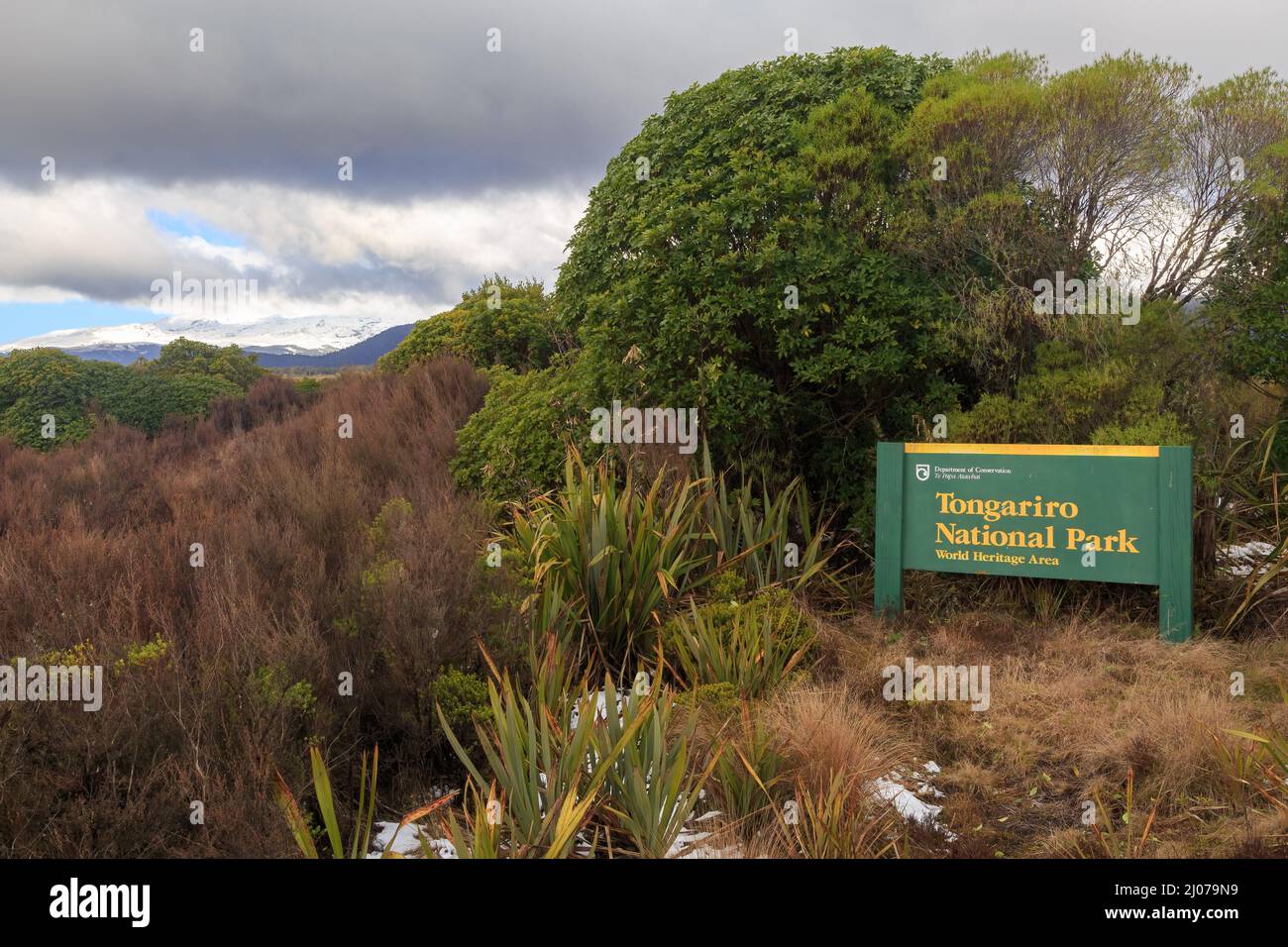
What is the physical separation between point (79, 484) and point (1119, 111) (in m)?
10.5

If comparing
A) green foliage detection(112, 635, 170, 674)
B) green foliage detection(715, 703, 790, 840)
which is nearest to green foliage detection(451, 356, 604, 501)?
green foliage detection(715, 703, 790, 840)

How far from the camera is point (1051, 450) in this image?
21.9ft

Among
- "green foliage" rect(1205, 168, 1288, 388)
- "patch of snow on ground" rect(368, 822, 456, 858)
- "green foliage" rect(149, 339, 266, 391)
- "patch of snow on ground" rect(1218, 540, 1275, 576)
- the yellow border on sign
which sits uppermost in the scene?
"green foliage" rect(149, 339, 266, 391)

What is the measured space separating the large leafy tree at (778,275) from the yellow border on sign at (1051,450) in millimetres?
920

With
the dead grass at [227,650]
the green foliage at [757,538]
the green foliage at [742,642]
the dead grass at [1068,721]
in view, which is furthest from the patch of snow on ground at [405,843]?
the green foliage at [757,538]

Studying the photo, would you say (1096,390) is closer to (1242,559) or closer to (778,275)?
(1242,559)

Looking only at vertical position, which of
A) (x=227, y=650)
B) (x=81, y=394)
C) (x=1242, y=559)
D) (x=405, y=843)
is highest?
(x=81, y=394)

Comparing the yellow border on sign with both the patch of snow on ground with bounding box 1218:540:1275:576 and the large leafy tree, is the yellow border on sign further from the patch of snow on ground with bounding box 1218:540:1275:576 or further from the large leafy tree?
the patch of snow on ground with bounding box 1218:540:1275:576

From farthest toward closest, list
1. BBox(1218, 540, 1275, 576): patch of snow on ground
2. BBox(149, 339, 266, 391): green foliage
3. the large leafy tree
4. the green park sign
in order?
BBox(149, 339, 266, 391): green foliage → the large leafy tree → BBox(1218, 540, 1275, 576): patch of snow on ground → the green park sign

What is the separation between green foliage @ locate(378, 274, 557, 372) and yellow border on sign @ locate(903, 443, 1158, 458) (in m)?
7.85

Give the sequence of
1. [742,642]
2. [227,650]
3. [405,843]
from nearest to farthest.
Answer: [405,843] → [227,650] → [742,642]

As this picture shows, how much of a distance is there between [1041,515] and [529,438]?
4590 mm

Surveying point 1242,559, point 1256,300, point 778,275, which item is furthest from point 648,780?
point 1256,300

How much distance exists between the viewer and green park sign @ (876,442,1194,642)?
6402 millimetres
